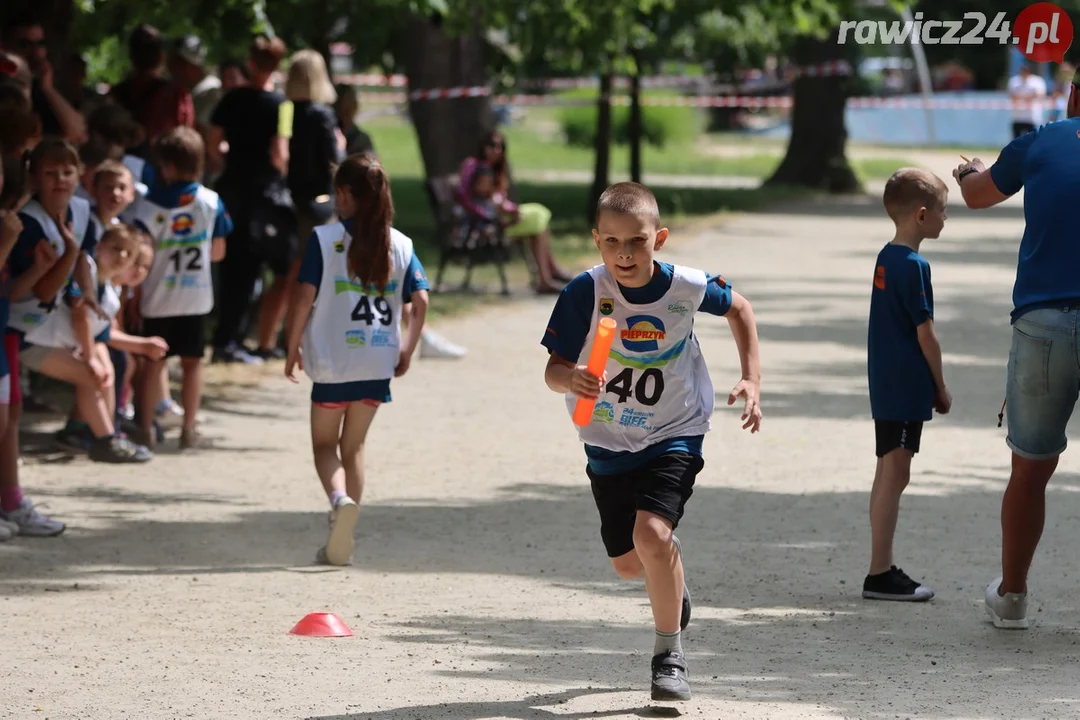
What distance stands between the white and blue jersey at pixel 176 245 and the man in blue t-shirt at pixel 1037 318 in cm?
470

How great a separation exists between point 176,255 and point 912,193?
14.4 ft

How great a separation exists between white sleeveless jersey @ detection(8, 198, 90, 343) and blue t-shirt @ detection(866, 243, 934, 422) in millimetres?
3791

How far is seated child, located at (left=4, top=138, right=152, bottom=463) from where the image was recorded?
7988 mm

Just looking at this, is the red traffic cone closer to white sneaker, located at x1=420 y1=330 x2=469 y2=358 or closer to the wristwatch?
the wristwatch

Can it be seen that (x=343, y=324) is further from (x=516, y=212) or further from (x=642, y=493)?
(x=516, y=212)

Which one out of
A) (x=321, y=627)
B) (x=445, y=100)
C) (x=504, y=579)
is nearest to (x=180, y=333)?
(x=504, y=579)

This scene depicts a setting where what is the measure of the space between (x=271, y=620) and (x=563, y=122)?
3812 cm

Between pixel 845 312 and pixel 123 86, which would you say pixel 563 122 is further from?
pixel 123 86

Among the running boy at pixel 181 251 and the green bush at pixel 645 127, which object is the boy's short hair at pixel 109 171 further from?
the green bush at pixel 645 127

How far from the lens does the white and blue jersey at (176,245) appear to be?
9430mm

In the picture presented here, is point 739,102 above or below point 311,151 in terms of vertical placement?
above

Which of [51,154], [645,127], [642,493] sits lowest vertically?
[642,493]

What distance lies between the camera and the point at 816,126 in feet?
101

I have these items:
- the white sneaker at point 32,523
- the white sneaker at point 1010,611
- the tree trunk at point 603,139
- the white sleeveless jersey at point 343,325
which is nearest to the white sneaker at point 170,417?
the white sneaker at point 32,523
